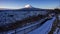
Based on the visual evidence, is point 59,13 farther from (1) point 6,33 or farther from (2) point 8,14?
(1) point 6,33

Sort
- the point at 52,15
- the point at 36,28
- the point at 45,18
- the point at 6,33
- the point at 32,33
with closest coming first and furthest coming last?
1. the point at 6,33
2. the point at 32,33
3. the point at 36,28
4. the point at 45,18
5. the point at 52,15

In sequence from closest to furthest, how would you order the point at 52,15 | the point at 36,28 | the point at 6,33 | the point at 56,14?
the point at 6,33
the point at 36,28
the point at 52,15
the point at 56,14

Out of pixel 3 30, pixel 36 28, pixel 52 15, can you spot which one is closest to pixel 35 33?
pixel 36 28

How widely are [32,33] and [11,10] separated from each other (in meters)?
0.49

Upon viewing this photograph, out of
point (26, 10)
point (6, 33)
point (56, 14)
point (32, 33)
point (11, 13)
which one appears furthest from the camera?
point (56, 14)

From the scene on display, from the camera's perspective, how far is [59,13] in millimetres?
3879

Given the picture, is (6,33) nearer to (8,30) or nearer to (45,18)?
(8,30)

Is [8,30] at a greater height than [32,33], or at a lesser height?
greater

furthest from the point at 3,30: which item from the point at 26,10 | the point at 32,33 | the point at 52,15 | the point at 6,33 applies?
the point at 52,15

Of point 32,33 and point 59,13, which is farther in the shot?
point 59,13

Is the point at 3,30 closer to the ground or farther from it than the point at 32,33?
farther from it

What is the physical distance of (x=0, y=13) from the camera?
174 cm

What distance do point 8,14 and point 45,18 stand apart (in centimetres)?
110

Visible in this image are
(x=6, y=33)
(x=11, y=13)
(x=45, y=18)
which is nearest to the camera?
(x=6, y=33)
